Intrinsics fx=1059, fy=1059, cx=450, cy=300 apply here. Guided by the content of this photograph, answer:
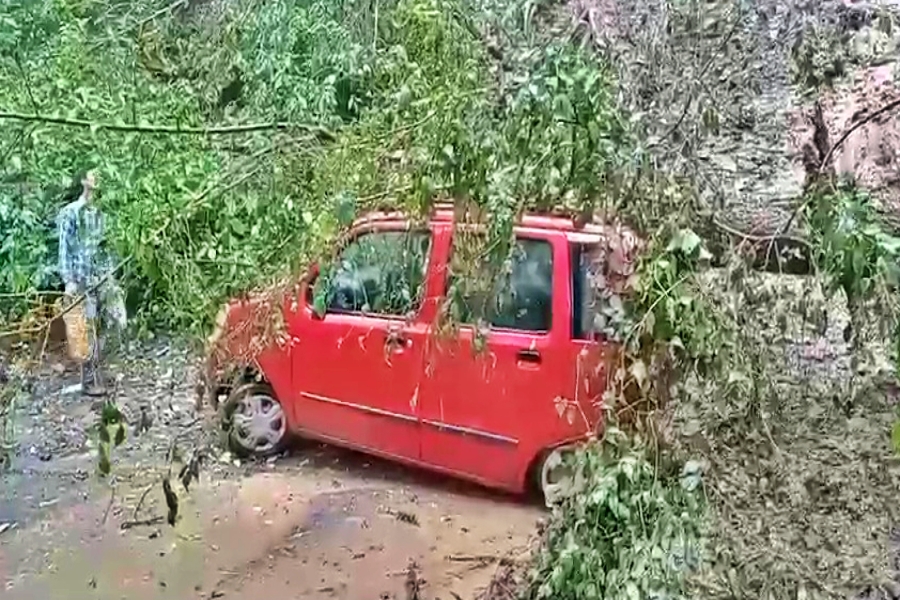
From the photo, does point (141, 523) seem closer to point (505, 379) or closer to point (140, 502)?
point (140, 502)

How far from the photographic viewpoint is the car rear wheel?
85.7 inches

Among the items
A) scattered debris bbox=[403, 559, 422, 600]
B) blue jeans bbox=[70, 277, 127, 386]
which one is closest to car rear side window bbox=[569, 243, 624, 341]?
scattered debris bbox=[403, 559, 422, 600]

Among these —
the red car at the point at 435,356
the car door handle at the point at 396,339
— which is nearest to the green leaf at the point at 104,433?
the red car at the point at 435,356

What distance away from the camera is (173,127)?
7.55 ft

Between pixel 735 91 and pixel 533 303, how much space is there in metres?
0.84

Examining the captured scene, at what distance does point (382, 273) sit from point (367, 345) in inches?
24.1

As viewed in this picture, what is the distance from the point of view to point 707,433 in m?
1.96

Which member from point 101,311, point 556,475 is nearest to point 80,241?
point 101,311

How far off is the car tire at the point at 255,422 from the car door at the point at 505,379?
562mm

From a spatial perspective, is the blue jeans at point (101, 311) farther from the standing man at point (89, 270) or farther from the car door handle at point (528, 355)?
the car door handle at point (528, 355)

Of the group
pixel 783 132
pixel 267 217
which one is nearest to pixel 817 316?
pixel 783 132

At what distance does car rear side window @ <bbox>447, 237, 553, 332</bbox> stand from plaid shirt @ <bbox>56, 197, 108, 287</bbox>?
1139mm

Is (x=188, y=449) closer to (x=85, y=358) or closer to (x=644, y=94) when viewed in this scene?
(x=85, y=358)

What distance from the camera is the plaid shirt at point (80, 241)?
320 centimetres
